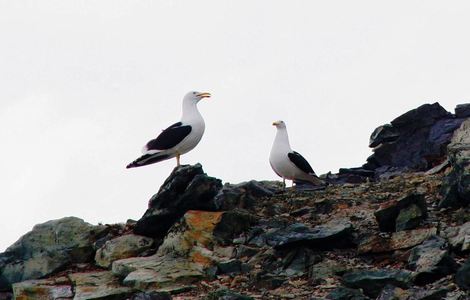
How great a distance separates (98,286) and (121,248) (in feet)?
4.95

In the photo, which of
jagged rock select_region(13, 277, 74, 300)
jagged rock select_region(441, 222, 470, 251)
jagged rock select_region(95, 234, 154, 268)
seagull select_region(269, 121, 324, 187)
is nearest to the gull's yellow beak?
seagull select_region(269, 121, 324, 187)

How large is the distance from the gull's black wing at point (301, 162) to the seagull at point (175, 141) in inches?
112

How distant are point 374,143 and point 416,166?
1.87 meters

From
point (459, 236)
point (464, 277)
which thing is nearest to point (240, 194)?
point (459, 236)

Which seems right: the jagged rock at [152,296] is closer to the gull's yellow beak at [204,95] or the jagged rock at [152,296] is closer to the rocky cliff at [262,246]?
the rocky cliff at [262,246]

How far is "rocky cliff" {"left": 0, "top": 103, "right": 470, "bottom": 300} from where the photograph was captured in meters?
15.6

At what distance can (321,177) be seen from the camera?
26.5 m

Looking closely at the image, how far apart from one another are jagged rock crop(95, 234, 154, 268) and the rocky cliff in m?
0.02

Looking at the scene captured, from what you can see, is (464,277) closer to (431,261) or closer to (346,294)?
(431,261)

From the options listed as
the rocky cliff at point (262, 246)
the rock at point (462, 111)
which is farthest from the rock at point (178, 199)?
the rock at point (462, 111)

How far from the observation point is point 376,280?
14977 millimetres

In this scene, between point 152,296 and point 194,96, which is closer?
point 152,296

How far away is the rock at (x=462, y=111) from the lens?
26359mm

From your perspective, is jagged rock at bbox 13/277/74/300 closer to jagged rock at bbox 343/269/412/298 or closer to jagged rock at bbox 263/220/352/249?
jagged rock at bbox 263/220/352/249
